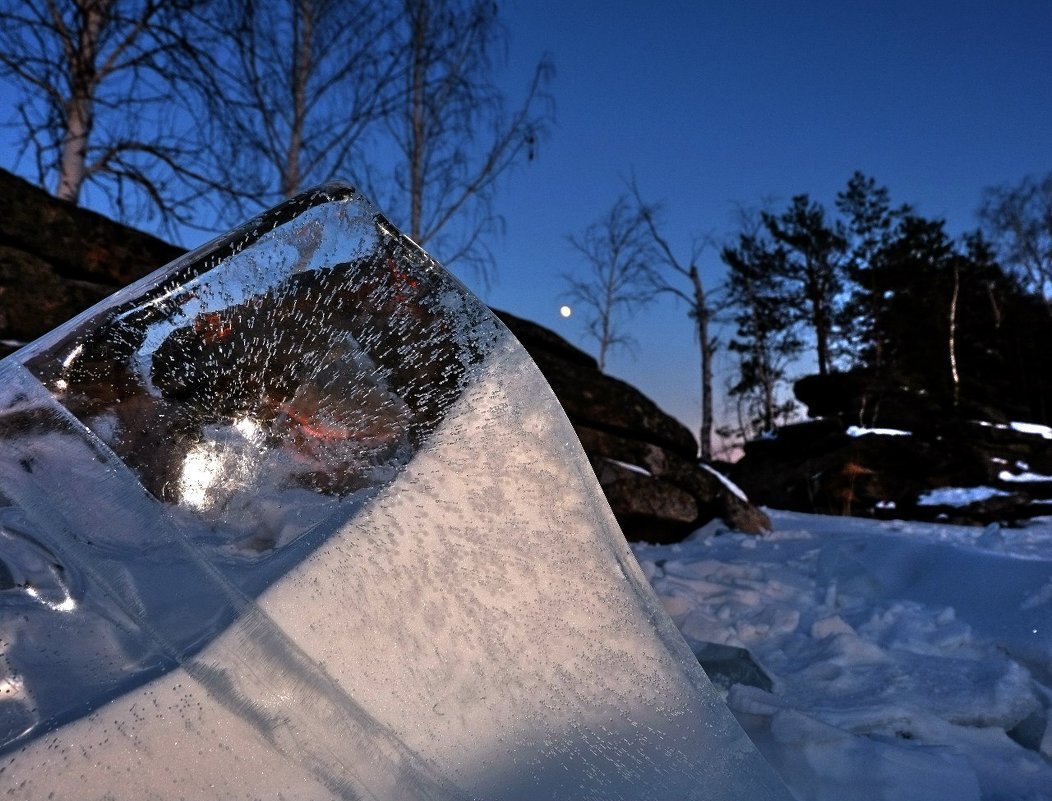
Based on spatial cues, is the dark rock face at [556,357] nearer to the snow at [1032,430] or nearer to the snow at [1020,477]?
the snow at [1020,477]

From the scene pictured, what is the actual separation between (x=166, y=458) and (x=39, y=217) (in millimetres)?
3902

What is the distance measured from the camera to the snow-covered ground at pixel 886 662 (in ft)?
3.70

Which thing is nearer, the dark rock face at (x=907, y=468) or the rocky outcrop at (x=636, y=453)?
the rocky outcrop at (x=636, y=453)

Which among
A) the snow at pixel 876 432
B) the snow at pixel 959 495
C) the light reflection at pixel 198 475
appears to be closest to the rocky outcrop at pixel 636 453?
the light reflection at pixel 198 475

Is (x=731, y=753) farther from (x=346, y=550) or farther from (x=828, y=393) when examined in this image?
(x=828, y=393)

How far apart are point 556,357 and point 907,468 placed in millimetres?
6986

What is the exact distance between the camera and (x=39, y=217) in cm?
364

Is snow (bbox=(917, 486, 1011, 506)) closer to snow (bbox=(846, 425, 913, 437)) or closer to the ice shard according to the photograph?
snow (bbox=(846, 425, 913, 437))

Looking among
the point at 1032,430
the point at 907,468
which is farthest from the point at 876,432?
the point at 1032,430

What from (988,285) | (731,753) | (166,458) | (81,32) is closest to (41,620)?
(166,458)

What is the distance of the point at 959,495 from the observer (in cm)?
880

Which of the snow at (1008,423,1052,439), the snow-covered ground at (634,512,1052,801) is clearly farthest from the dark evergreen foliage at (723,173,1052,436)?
the snow-covered ground at (634,512,1052,801)

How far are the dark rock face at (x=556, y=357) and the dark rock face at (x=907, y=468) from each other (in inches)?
195

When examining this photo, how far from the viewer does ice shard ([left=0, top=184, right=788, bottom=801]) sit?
627 millimetres
